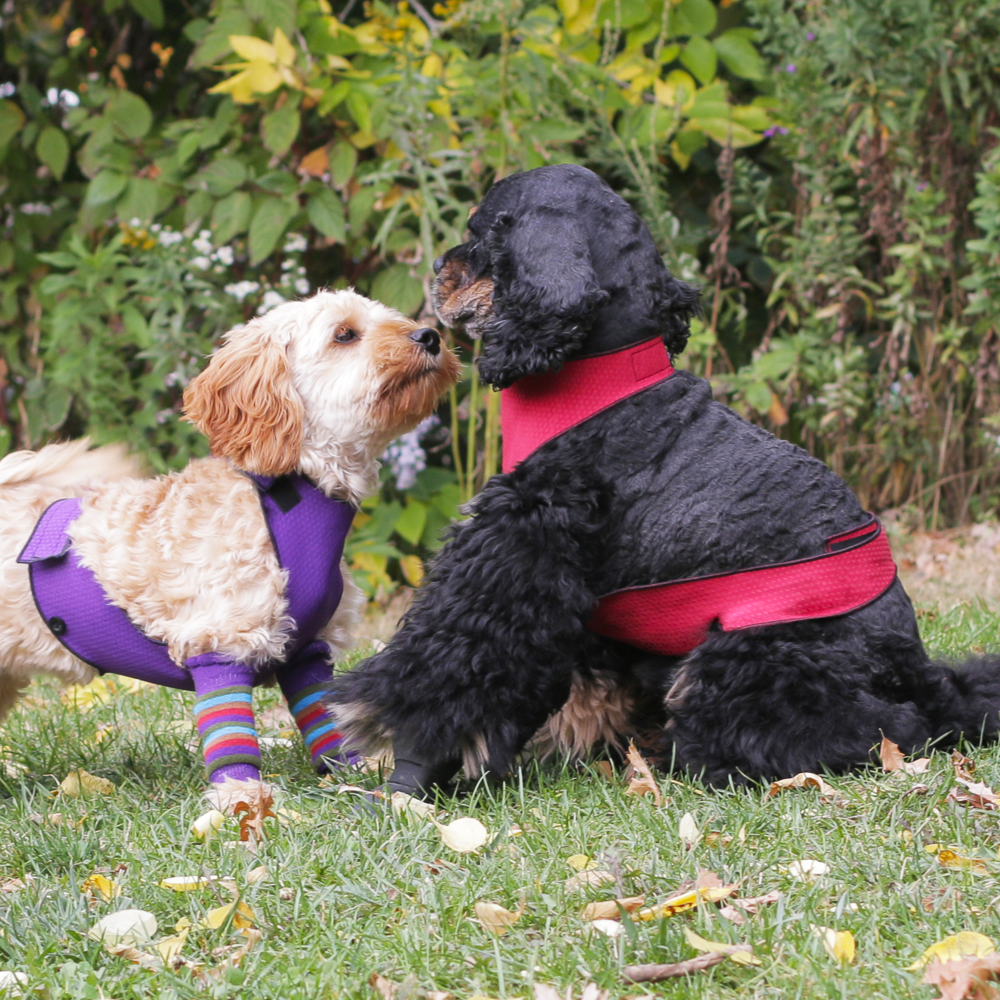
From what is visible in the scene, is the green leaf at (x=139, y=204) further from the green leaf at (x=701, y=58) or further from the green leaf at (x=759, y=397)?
the green leaf at (x=759, y=397)

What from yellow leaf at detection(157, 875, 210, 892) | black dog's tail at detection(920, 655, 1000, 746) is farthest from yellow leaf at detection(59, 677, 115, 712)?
black dog's tail at detection(920, 655, 1000, 746)

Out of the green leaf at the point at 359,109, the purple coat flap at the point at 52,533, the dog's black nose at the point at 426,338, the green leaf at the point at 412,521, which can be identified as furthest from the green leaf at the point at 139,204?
the dog's black nose at the point at 426,338

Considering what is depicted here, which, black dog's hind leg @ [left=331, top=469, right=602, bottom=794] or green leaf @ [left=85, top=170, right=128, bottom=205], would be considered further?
green leaf @ [left=85, top=170, right=128, bottom=205]

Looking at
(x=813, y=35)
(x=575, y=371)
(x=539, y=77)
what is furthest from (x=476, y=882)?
(x=813, y=35)

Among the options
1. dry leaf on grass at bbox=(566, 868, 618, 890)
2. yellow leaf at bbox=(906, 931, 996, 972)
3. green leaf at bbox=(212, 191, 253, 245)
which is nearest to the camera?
yellow leaf at bbox=(906, 931, 996, 972)

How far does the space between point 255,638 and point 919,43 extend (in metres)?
4.29

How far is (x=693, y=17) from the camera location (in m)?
5.48

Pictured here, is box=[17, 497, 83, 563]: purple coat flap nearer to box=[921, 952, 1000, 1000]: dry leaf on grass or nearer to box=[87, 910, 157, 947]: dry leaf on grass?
box=[87, 910, 157, 947]: dry leaf on grass

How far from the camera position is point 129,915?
213cm

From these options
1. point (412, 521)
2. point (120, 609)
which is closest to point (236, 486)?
point (120, 609)

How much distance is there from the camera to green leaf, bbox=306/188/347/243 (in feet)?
17.2

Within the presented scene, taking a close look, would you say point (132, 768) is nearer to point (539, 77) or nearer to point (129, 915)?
point (129, 915)

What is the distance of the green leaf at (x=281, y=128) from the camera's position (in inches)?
201

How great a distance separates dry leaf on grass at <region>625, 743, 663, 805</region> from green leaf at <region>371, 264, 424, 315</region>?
9.10 ft
